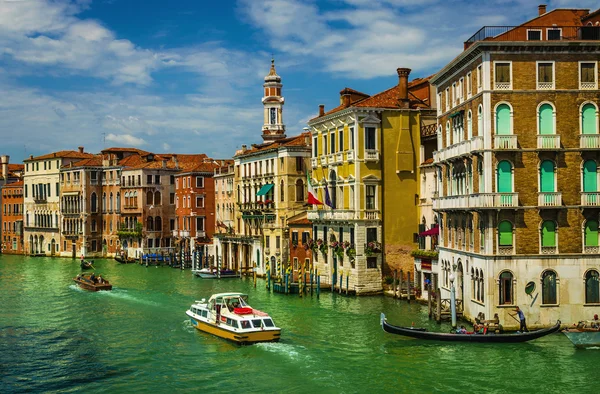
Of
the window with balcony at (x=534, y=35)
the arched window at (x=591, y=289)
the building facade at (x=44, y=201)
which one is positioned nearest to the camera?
the arched window at (x=591, y=289)

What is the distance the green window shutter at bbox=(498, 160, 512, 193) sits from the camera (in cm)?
2592

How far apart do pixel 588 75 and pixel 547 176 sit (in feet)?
12.2

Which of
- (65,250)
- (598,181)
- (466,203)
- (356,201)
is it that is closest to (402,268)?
(356,201)

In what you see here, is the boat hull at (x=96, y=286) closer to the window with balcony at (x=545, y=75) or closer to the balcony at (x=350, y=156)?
the balcony at (x=350, y=156)

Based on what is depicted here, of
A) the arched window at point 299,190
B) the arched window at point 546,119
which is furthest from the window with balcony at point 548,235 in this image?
the arched window at point 299,190

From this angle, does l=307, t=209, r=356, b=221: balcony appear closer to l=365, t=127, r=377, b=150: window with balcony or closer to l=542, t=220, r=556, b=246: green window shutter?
l=365, t=127, r=377, b=150: window with balcony

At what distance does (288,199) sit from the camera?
49.7m

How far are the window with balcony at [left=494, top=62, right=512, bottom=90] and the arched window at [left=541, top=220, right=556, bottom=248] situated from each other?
15.6ft

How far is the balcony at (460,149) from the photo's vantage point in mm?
26409

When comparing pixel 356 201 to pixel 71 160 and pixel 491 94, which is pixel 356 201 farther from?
pixel 71 160

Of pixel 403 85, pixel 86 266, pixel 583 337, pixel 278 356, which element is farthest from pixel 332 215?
pixel 86 266

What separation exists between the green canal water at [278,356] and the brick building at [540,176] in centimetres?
201

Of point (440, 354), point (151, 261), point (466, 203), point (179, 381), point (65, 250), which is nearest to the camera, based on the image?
point (179, 381)

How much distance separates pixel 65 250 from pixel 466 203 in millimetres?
56128
